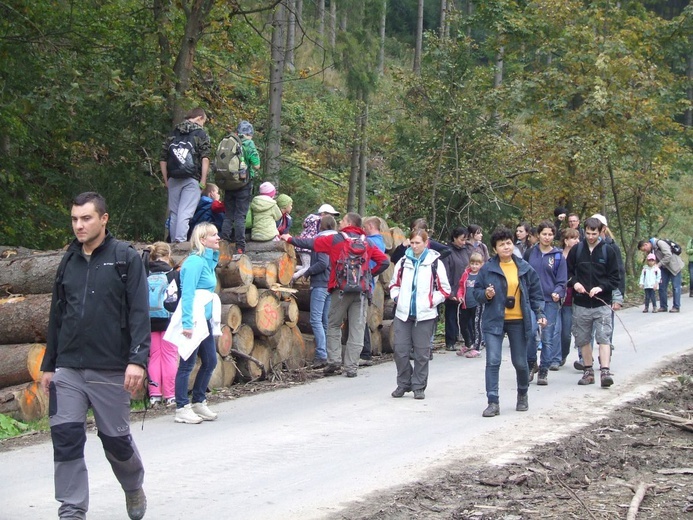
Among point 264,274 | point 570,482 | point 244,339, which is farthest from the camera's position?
point 264,274

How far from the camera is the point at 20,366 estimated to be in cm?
1098

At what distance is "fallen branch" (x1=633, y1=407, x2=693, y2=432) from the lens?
10258 millimetres

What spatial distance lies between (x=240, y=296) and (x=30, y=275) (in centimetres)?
261

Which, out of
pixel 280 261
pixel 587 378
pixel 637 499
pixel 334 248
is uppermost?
pixel 334 248

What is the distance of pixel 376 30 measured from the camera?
18.9 meters

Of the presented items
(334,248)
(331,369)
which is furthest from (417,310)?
(331,369)

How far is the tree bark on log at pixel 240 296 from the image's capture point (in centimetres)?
1289

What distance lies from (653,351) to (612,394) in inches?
165

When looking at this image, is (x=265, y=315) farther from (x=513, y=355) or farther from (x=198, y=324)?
(x=513, y=355)

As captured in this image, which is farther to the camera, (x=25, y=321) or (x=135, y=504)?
(x=25, y=321)

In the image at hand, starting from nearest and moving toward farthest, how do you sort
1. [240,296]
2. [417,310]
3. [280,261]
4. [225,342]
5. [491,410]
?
[491,410] → [417,310] → [225,342] → [240,296] → [280,261]

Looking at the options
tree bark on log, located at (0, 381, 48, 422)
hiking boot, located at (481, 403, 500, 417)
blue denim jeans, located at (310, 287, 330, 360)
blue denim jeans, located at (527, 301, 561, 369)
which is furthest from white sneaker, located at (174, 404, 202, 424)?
blue denim jeans, located at (527, 301, 561, 369)

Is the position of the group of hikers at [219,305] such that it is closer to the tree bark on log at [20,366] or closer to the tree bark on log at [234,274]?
the tree bark on log at [234,274]

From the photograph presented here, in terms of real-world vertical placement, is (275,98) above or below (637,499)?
above
